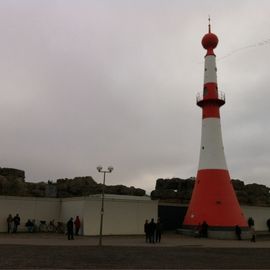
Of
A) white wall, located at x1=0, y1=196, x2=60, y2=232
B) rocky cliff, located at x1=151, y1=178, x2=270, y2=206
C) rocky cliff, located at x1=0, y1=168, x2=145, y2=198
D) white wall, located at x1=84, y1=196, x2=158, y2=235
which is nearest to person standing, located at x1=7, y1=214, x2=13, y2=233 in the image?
white wall, located at x1=0, y1=196, x2=60, y2=232

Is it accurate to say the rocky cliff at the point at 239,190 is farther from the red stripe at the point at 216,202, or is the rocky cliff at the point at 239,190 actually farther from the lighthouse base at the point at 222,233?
the lighthouse base at the point at 222,233

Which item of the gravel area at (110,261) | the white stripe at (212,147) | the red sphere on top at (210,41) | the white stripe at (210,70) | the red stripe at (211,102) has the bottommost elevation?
the gravel area at (110,261)

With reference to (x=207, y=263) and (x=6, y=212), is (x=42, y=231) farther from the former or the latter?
(x=207, y=263)

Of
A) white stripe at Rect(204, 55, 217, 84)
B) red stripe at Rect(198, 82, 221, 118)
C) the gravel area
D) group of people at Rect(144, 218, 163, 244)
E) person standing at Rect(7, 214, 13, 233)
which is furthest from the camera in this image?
white stripe at Rect(204, 55, 217, 84)

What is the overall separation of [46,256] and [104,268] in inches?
158

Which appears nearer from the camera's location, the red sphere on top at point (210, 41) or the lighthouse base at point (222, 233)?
the lighthouse base at point (222, 233)

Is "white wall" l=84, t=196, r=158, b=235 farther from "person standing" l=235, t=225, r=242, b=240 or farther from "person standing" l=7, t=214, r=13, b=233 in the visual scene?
"person standing" l=235, t=225, r=242, b=240

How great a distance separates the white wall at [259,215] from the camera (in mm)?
42562

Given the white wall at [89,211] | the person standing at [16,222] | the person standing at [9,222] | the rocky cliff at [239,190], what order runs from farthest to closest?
the rocky cliff at [239,190] < the white wall at [89,211] < the person standing at [9,222] < the person standing at [16,222]

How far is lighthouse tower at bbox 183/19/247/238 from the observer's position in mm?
33188

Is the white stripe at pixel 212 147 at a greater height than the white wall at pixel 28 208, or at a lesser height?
greater

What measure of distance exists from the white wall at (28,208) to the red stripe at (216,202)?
11.6 metres

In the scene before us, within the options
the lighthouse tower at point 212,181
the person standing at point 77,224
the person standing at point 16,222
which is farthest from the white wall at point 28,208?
the lighthouse tower at point 212,181

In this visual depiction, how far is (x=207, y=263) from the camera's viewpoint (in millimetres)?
16250
